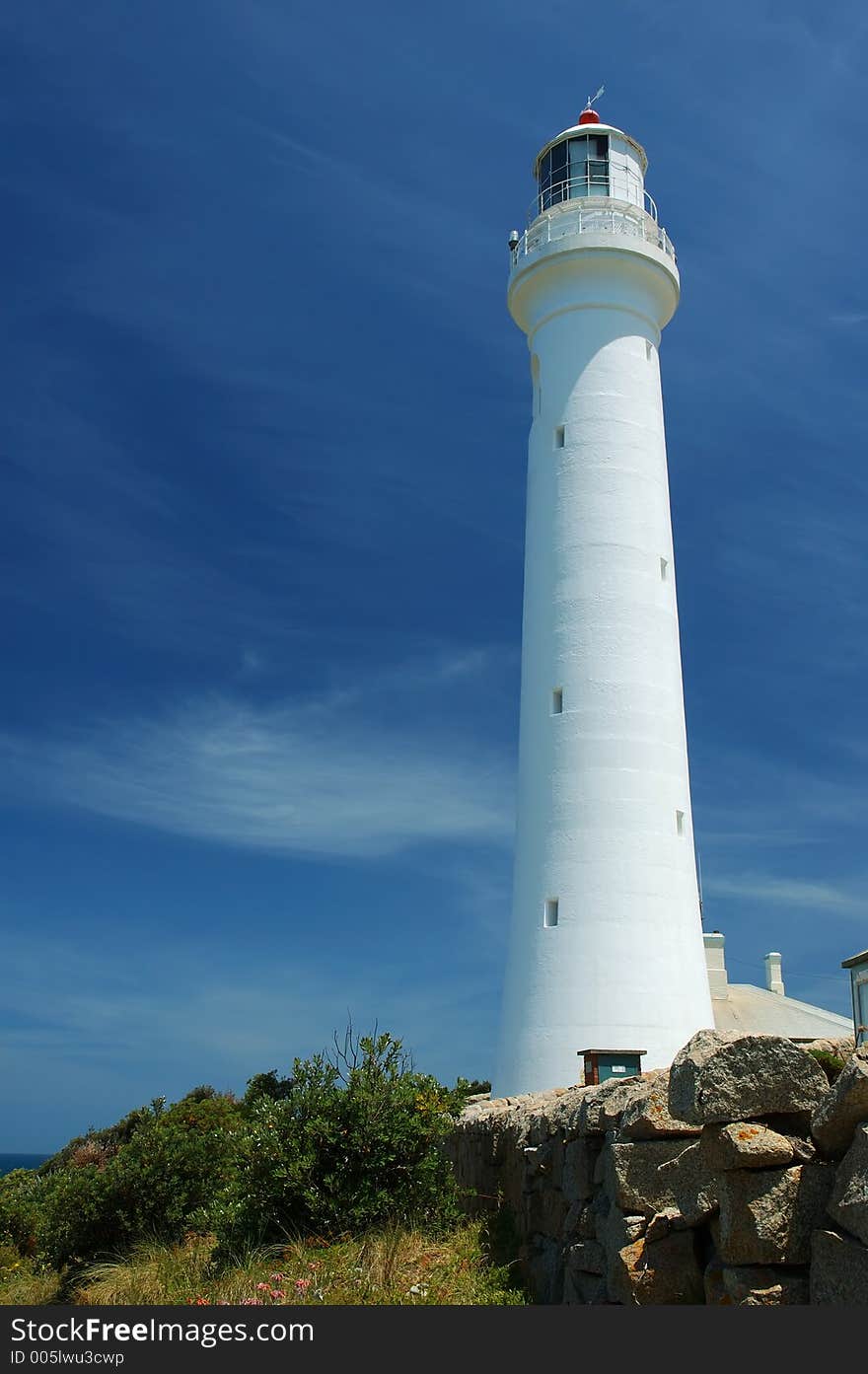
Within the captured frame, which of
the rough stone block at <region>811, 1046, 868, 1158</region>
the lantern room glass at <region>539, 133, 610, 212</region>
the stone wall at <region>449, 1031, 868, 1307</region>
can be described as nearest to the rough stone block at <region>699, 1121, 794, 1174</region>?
the stone wall at <region>449, 1031, 868, 1307</region>

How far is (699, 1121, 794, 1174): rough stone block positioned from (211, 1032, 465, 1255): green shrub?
6.25 meters

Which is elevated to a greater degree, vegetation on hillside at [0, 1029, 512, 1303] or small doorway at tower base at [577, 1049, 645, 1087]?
small doorway at tower base at [577, 1049, 645, 1087]

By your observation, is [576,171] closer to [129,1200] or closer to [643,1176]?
[129,1200]

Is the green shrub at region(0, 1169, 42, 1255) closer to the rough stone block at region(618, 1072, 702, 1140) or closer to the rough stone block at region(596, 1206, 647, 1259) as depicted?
the rough stone block at region(596, 1206, 647, 1259)

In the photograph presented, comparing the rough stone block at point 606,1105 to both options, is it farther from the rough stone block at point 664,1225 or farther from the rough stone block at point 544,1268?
the rough stone block at point 544,1268

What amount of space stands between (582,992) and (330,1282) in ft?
37.2

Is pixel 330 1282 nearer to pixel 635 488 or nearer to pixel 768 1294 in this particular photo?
pixel 768 1294

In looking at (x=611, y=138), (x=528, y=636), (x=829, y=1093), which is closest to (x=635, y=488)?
(x=528, y=636)

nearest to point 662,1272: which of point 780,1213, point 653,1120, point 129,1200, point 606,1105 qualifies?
point 653,1120

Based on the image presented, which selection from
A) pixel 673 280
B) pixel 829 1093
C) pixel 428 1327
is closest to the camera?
pixel 829 1093

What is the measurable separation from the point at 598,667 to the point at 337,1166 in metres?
12.7

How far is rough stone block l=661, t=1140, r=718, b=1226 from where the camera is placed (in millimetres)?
7551

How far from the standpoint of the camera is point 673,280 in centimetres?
2709

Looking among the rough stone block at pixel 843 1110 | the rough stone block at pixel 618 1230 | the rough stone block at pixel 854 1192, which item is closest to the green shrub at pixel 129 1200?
the rough stone block at pixel 618 1230
